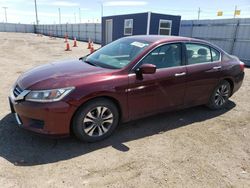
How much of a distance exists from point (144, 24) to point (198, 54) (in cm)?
1228

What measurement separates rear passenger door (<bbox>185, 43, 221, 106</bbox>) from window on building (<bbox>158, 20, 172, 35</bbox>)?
1240 centimetres

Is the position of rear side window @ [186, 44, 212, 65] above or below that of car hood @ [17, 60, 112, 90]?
above

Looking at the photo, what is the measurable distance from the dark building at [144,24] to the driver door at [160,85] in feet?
40.9

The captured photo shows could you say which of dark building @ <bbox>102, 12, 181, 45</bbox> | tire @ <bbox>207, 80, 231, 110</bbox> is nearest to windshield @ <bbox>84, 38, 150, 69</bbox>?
tire @ <bbox>207, 80, 231, 110</bbox>

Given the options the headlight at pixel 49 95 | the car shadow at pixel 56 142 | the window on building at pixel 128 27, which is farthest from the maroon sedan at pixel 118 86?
the window on building at pixel 128 27

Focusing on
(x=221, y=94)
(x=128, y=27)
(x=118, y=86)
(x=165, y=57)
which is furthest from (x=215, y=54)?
(x=128, y=27)

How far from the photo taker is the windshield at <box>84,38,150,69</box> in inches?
148

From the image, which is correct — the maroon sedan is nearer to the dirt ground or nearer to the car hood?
the car hood

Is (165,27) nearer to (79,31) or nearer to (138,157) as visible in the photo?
(138,157)

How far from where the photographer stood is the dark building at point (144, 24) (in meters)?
16.0

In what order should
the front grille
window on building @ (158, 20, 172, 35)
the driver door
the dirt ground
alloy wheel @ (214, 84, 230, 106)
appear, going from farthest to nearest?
window on building @ (158, 20, 172, 35) → alloy wheel @ (214, 84, 230, 106) → the driver door → the front grille → the dirt ground

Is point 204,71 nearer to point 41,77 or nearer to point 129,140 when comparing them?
point 129,140

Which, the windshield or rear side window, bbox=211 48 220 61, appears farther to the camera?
rear side window, bbox=211 48 220 61

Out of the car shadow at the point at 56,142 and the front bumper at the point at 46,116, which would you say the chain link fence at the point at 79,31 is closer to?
the car shadow at the point at 56,142
